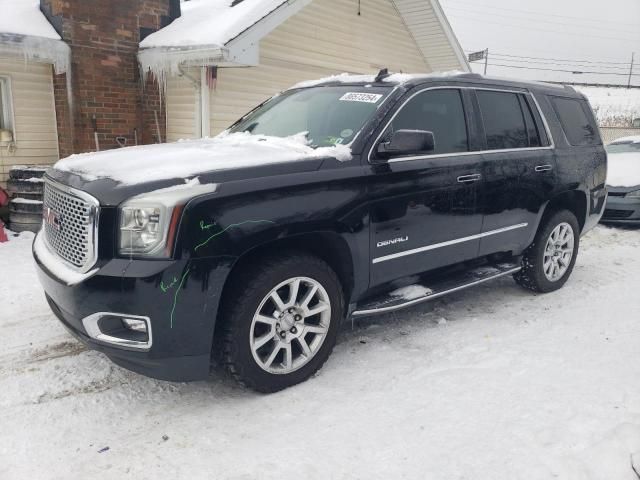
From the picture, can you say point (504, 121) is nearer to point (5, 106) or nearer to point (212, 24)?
point (212, 24)

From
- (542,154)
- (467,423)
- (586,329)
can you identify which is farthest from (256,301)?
(542,154)

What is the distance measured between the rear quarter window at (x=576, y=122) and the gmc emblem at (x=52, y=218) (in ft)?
14.7

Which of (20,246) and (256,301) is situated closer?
(256,301)

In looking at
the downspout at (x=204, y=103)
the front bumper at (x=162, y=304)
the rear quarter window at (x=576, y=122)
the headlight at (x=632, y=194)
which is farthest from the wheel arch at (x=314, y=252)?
→ the headlight at (x=632, y=194)

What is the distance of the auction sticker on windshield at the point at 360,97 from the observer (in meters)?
3.78

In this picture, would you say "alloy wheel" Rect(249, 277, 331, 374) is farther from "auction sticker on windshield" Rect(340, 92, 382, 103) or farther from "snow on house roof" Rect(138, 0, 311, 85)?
"snow on house roof" Rect(138, 0, 311, 85)

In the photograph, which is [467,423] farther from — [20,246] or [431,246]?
[20,246]

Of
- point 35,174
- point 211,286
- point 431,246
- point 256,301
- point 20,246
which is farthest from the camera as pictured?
point 35,174

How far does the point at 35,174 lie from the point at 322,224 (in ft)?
20.0

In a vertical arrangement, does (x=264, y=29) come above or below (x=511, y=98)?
above

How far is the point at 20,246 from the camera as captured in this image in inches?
267

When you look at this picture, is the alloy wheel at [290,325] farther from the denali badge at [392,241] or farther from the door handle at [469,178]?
the door handle at [469,178]

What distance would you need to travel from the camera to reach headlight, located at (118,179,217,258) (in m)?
2.66

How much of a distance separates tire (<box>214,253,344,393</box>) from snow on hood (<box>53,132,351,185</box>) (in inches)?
24.6
